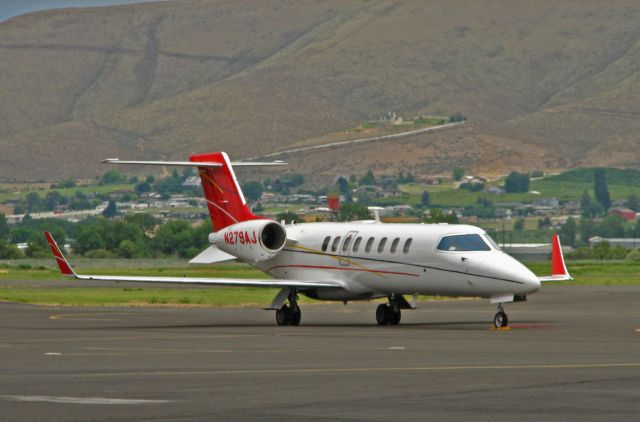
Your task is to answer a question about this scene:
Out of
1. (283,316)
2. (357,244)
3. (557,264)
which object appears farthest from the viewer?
(557,264)

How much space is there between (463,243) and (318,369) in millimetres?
15418

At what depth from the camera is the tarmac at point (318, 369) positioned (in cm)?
2020

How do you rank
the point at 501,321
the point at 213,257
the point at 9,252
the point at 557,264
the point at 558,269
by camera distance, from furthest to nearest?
the point at 9,252 → the point at 213,257 → the point at 557,264 → the point at 558,269 → the point at 501,321

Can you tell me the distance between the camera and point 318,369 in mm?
26328

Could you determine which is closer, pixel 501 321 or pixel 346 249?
pixel 501 321

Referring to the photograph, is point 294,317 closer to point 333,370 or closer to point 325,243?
point 325,243

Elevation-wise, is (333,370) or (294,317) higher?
(333,370)

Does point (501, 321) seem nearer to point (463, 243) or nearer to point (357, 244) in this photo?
point (463, 243)

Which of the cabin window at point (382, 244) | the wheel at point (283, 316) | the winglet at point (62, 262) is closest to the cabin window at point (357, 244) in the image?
the cabin window at point (382, 244)

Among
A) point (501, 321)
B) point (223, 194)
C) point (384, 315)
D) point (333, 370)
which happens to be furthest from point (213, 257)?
point (333, 370)

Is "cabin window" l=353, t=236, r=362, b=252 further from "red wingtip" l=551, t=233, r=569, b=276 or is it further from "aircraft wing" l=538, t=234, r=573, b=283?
"red wingtip" l=551, t=233, r=569, b=276

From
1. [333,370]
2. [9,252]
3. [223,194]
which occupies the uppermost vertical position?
[223,194]

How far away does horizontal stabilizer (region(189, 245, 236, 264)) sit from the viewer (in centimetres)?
4791

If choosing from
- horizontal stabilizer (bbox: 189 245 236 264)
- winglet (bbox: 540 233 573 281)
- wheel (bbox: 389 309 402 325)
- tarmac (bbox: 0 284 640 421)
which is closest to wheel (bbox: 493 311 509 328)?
tarmac (bbox: 0 284 640 421)
